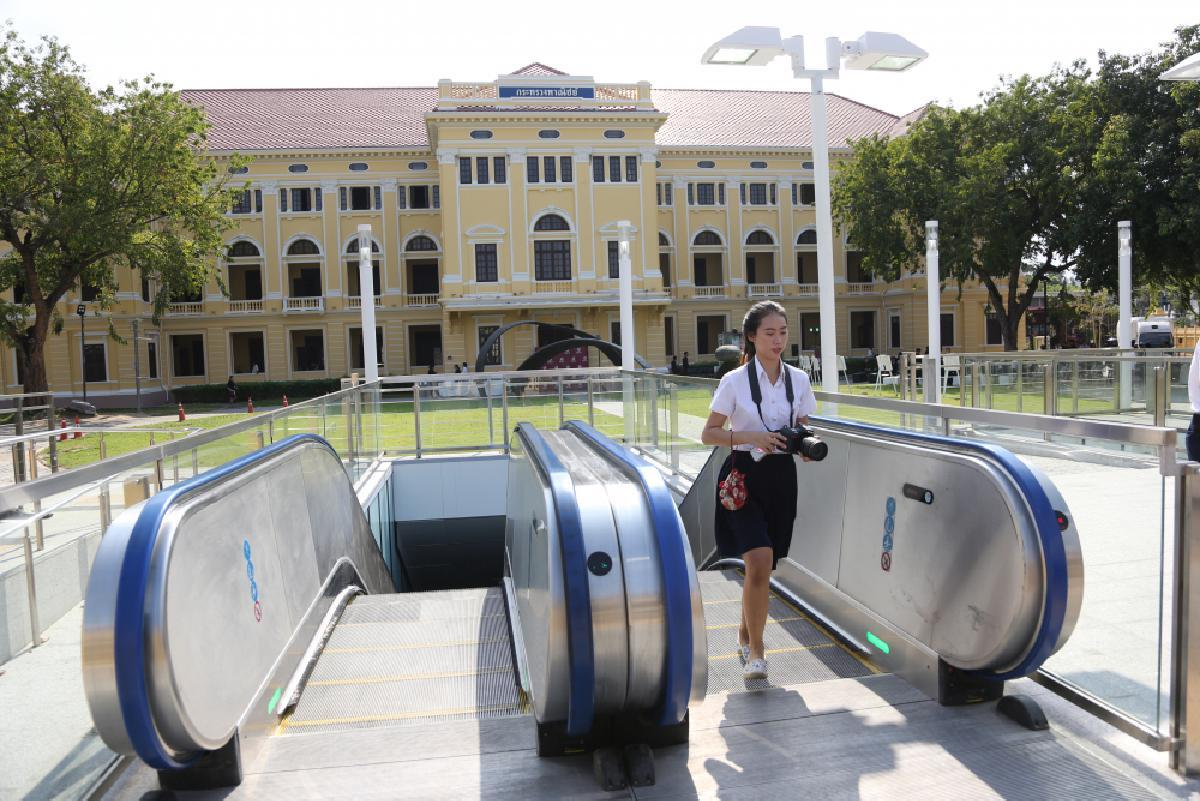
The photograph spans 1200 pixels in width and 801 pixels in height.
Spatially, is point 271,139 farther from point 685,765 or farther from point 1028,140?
point 685,765

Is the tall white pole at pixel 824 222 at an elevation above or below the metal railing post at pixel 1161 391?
above

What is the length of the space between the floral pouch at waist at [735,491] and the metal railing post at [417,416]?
10391 millimetres

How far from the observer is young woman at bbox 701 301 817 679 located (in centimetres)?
487

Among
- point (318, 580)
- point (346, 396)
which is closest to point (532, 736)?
point (318, 580)

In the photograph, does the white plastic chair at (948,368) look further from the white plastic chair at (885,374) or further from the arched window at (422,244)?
the arched window at (422,244)

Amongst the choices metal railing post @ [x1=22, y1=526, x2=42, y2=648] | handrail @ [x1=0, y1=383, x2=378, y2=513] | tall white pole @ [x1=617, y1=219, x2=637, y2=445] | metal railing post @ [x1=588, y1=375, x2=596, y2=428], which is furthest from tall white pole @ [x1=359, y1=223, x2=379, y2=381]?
metal railing post @ [x1=22, y1=526, x2=42, y2=648]

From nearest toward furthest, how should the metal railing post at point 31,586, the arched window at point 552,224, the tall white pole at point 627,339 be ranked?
the metal railing post at point 31,586 → the tall white pole at point 627,339 → the arched window at point 552,224

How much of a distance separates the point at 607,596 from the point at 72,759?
207 centimetres

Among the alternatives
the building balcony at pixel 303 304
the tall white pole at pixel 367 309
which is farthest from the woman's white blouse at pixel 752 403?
the building balcony at pixel 303 304

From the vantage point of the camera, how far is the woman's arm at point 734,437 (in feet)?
15.3

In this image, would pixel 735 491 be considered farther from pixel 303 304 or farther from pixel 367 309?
pixel 303 304

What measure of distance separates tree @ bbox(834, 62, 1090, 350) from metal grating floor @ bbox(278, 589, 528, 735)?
36828mm

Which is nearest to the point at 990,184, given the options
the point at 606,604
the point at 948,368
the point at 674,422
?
the point at 948,368

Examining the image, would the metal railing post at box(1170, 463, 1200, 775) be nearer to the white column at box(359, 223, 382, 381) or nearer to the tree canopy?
the white column at box(359, 223, 382, 381)
